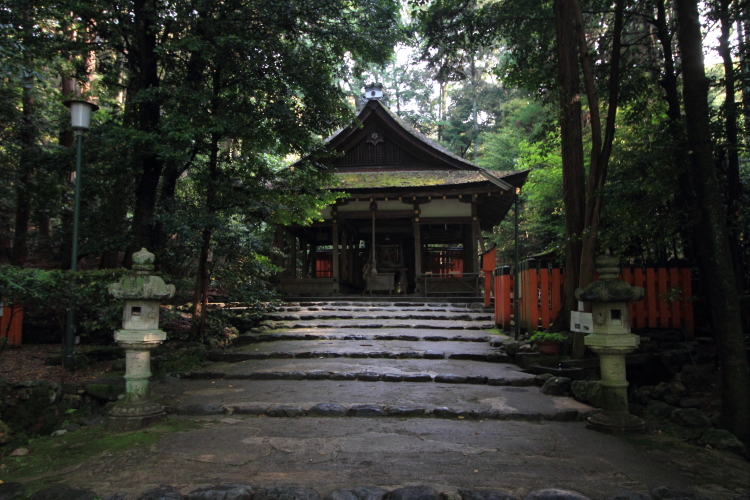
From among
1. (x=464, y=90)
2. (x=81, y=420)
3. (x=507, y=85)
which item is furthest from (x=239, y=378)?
(x=464, y=90)

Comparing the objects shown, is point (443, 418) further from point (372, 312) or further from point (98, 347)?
point (372, 312)

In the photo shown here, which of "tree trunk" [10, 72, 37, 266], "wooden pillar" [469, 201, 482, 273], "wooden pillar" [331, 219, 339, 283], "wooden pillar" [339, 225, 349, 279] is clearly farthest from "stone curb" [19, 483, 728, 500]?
"wooden pillar" [339, 225, 349, 279]

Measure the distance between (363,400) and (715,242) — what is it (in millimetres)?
3941

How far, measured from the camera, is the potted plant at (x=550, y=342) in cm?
679

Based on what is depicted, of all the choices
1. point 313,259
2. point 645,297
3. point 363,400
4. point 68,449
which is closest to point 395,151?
point 313,259

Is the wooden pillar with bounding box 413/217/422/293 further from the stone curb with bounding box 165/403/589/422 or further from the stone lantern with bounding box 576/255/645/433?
the stone lantern with bounding box 576/255/645/433

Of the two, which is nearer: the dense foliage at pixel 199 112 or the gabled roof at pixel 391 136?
the dense foliage at pixel 199 112

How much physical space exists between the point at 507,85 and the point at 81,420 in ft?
28.6

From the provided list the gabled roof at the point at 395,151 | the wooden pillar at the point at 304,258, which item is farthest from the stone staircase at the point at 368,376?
the wooden pillar at the point at 304,258

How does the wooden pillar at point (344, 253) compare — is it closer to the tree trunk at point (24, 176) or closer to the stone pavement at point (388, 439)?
the stone pavement at point (388, 439)

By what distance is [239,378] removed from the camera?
21.8 feet

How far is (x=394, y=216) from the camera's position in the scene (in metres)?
16.7

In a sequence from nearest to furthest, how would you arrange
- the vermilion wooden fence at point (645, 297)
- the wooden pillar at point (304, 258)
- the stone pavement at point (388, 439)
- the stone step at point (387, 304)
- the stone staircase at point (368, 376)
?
the stone pavement at point (388, 439), the stone staircase at point (368, 376), the vermilion wooden fence at point (645, 297), the stone step at point (387, 304), the wooden pillar at point (304, 258)

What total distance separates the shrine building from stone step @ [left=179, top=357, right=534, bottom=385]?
24.4ft
